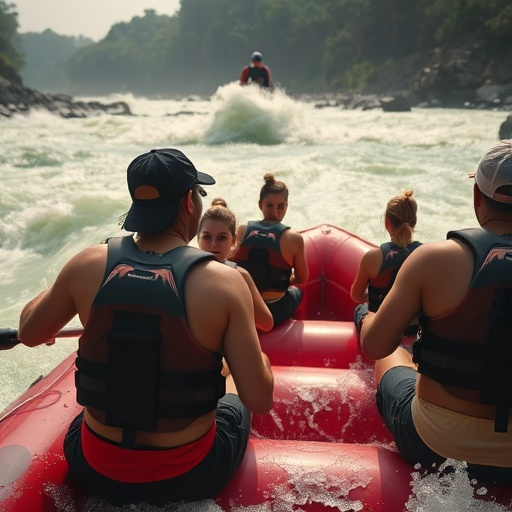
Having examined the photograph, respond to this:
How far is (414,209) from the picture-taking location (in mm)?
2572

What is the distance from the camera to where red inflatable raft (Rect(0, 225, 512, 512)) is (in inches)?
57.0

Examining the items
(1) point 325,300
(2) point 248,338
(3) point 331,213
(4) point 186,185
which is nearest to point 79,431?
(2) point 248,338

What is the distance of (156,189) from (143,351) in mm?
388

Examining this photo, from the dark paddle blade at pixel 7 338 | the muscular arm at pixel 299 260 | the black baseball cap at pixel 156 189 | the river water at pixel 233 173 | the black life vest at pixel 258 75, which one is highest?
the black life vest at pixel 258 75

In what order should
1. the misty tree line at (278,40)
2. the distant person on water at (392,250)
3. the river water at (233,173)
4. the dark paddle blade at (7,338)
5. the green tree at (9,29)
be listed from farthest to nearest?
the green tree at (9,29) → the misty tree line at (278,40) → the river water at (233,173) → the distant person on water at (392,250) → the dark paddle blade at (7,338)

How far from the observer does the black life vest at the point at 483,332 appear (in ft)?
4.40

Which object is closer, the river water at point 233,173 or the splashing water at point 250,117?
the river water at point 233,173

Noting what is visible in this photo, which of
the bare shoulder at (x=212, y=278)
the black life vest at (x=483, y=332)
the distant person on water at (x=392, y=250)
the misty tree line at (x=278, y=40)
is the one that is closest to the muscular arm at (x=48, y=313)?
the bare shoulder at (x=212, y=278)

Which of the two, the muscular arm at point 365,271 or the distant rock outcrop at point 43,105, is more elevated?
the distant rock outcrop at point 43,105

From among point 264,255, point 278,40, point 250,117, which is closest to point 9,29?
point 278,40

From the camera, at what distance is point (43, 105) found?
24.8 meters

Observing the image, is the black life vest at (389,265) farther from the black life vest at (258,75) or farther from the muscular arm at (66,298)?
the black life vest at (258,75)

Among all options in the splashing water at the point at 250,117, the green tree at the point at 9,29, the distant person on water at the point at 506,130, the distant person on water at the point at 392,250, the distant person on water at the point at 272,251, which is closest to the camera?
the distant person on water at the point at 392,250

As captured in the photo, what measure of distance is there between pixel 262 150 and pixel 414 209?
10754mm
